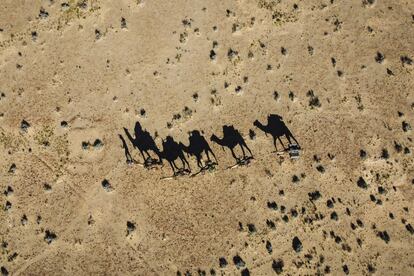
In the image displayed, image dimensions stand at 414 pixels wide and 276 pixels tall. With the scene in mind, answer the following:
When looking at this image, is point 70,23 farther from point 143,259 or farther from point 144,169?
point 143,259

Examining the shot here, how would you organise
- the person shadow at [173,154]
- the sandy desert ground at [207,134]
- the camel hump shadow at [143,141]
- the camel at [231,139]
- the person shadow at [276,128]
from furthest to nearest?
the camel hump shadow at [143,141]
the camel at [231,139]
the person shadow at [276,128]
the person shadow at [173,154]
the sandy desert ground at [207,134]

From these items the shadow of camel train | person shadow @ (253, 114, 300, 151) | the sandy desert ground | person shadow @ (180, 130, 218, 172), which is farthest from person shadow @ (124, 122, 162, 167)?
person shadow @ (253, 114, 300, 151)

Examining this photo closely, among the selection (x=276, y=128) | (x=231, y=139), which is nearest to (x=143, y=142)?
(x=231, y=139)

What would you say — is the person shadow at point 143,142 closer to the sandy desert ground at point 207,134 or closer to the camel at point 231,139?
the sandy desert ground at point 207,134

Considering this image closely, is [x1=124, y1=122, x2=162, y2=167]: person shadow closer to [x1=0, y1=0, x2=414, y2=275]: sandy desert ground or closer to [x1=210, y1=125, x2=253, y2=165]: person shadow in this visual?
[x1=0, y1=0, x2=414, y2=275]: sandy desert ground

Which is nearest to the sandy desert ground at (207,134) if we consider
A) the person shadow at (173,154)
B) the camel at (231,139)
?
the camel at (231,139)

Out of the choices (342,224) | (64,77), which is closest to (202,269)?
(342,224)
